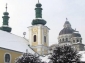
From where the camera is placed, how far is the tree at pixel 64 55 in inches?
910

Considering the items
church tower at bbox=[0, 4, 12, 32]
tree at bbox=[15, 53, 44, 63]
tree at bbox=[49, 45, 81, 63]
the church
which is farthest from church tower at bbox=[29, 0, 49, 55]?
tree at bbox=[49, 45, 81, 63]

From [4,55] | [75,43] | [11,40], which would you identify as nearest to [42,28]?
[11,40]

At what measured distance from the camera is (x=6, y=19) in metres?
40.6

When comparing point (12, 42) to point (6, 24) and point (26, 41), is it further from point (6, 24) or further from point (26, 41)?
point (6, 24)

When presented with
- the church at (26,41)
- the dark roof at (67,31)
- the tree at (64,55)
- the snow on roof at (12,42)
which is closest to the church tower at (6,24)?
the church at (26,41)

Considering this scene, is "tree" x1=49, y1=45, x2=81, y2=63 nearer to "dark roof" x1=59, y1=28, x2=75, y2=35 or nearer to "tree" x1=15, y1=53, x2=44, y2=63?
"tree" x1=15, y1=53, x2=44, y2=63

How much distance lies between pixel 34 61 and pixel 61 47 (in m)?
3.58

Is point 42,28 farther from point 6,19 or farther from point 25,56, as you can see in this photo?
point 25,56

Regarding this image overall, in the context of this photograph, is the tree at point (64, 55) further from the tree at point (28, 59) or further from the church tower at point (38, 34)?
the church tower at point (38, 34)

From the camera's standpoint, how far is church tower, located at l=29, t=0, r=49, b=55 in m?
37.2

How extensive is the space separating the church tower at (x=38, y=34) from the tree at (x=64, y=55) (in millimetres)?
13257

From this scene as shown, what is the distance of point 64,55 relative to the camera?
23297mm

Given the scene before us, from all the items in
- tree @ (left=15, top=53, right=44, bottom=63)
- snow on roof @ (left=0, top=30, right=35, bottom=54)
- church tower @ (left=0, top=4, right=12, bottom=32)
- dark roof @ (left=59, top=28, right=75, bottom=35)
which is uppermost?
dark roof @ (left=59, top=28, right=75, bottom=35)

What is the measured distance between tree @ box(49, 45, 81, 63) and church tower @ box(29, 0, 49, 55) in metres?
13.3
